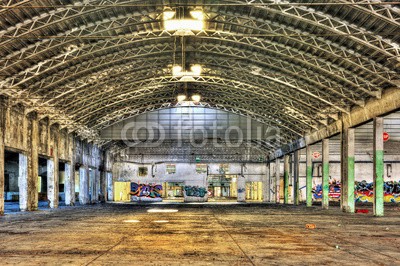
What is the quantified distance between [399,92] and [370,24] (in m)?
5.71

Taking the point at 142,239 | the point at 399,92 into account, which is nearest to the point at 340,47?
the point at 399,92

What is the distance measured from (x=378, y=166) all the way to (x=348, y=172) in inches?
222

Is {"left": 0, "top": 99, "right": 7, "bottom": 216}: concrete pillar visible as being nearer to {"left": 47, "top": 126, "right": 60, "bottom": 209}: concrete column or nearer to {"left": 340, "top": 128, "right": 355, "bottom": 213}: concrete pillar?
{"left": 47, "top": 126, "right": 60, "bottom": 209}: concrete column

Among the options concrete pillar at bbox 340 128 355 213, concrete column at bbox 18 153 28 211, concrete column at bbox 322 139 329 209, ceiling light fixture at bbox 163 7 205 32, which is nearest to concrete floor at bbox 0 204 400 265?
ceiling light fixture at bbox 163 7 205 32

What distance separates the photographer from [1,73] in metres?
32.2

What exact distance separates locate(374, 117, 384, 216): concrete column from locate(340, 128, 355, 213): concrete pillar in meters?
4.98

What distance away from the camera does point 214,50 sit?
38.1 meters

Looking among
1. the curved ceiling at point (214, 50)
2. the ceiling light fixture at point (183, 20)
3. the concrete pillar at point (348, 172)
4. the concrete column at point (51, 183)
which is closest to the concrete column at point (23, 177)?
the curved ceiling at point (214, 50)

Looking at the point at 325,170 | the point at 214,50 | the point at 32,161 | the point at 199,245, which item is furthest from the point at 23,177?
the point at 325,170

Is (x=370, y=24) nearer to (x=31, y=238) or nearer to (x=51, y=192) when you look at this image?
(x=31, y=238)

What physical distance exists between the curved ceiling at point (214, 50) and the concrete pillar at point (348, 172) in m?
2.43

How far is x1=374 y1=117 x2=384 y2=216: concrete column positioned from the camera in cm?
3300

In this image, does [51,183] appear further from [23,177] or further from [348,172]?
[348,172]

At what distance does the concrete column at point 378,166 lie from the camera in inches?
1299
